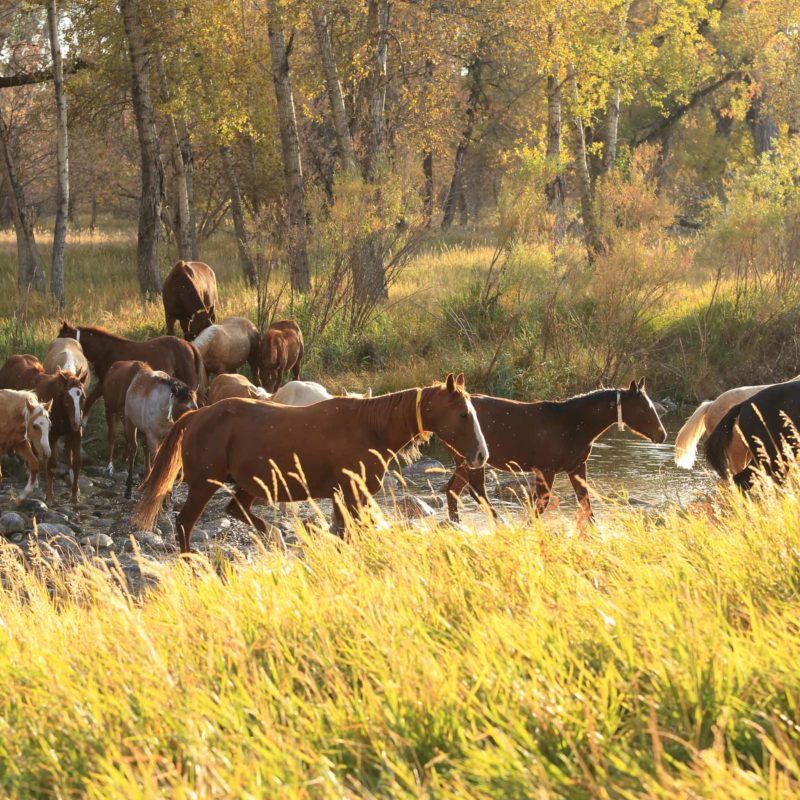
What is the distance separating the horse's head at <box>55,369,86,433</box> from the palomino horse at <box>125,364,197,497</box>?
1.87ft

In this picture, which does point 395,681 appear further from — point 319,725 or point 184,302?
point 184,302

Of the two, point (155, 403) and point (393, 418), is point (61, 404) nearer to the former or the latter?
point (155, 403)

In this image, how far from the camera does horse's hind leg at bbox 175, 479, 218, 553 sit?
9.50 m

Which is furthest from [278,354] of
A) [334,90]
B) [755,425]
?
[755,425]

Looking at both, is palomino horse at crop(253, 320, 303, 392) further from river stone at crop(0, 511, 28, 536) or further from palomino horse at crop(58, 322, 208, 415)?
river stone at crop(0, 511, 28, 536)

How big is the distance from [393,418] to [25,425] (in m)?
5.17

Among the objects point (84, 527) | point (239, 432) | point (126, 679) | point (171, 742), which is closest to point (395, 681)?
point (171, 742)

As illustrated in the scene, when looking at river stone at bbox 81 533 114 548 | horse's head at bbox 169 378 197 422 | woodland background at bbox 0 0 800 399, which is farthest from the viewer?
woodland background at bbox 0 0 800 399

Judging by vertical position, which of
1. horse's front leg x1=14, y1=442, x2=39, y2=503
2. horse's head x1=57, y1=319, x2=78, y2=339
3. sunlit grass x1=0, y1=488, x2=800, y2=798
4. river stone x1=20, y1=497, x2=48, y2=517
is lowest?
river stone x1=20, y1=497, x2=48, y2=517

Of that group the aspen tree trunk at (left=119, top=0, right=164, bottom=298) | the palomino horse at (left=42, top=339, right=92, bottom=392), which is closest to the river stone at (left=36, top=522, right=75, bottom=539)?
the palomino horse at (left=42, top=339, right=92, bottom=392)

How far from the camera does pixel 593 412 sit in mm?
10711

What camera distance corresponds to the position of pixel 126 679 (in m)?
4.15

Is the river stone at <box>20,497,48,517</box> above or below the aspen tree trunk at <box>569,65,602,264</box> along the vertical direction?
below

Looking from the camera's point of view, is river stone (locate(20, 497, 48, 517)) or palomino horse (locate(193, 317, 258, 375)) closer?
river stone (locate(20, 497, 48, 517))
